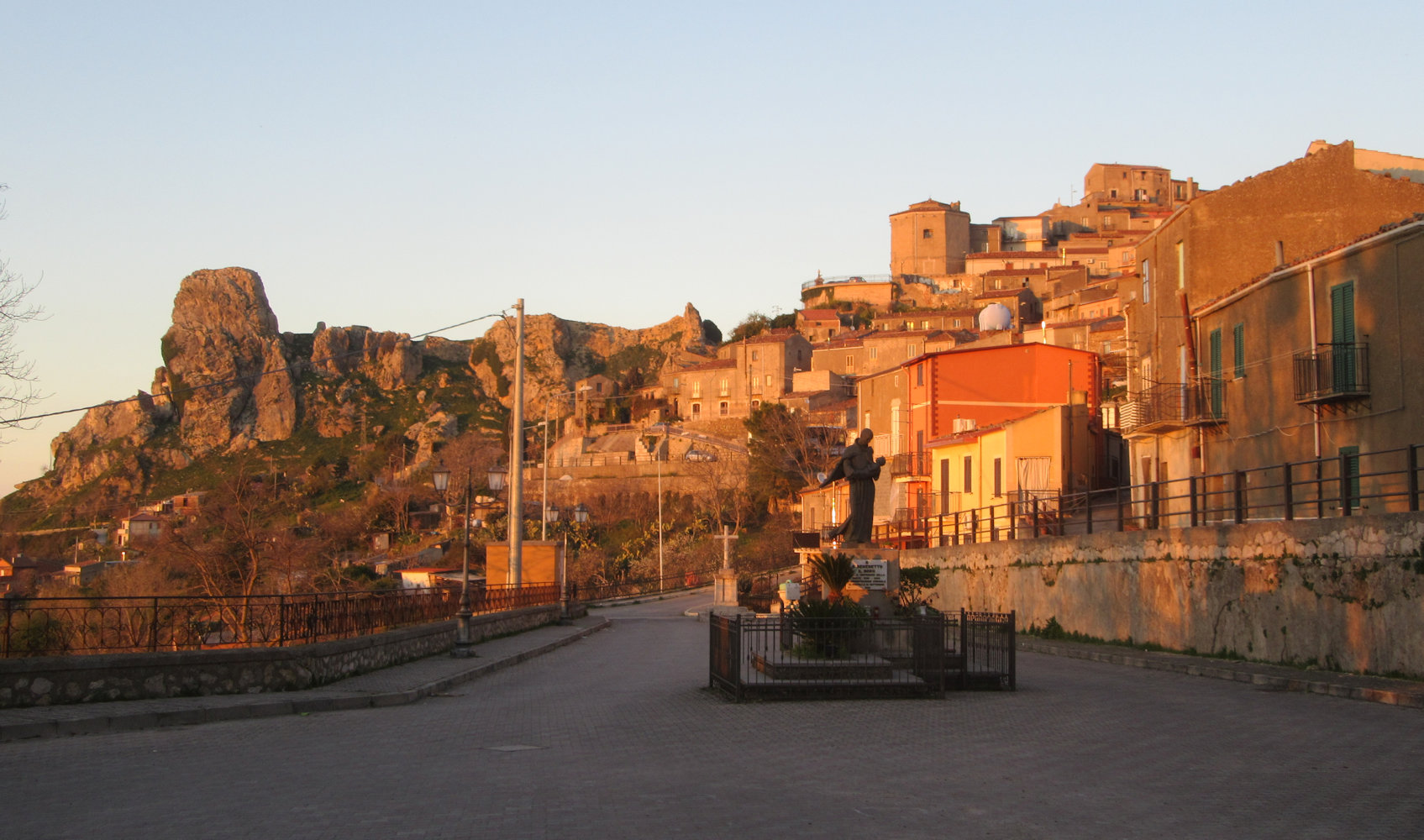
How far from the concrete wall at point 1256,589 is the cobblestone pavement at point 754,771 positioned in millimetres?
1568

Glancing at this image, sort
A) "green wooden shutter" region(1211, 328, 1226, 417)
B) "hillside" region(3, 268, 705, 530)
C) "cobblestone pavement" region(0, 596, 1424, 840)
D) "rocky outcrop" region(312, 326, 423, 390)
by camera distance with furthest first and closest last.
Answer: "rocky outcrop" region(312, 326, 423, 390) < "hillside" region(3, 268, 705, 530) < "green wooden shutter" region(1211, 328, 1226, 417) < "cobblestone pavement" region(0, 596, 1424, 840)

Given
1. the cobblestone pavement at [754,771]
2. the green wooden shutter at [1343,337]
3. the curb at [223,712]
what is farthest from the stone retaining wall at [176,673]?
the green wooden shutter at [1343,337]

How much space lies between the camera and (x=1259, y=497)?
2725 cm

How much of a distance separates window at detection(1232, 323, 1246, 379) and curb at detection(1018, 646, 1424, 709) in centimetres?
941

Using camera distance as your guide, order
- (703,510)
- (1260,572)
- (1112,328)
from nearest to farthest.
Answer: (1260,572), (1112,328), (703,510)

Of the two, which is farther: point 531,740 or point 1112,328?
point 1112,328

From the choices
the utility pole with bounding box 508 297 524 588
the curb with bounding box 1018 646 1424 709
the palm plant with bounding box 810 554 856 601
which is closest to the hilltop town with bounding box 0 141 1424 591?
the curb with bounding box 1018 646 1424 709

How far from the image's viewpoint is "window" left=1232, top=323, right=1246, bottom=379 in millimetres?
28297

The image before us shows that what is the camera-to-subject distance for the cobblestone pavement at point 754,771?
7.34m

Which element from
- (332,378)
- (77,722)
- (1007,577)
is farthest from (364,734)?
(332,378)

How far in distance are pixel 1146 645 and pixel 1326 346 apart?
7.62m

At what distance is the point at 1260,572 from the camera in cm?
1758

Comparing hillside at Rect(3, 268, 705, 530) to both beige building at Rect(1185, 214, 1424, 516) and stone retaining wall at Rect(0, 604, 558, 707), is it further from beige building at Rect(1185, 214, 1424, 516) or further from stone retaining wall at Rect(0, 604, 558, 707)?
stone retaining wall at Rect(0, 604, 558, 707)

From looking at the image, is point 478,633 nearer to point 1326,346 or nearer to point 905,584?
point 905,584
